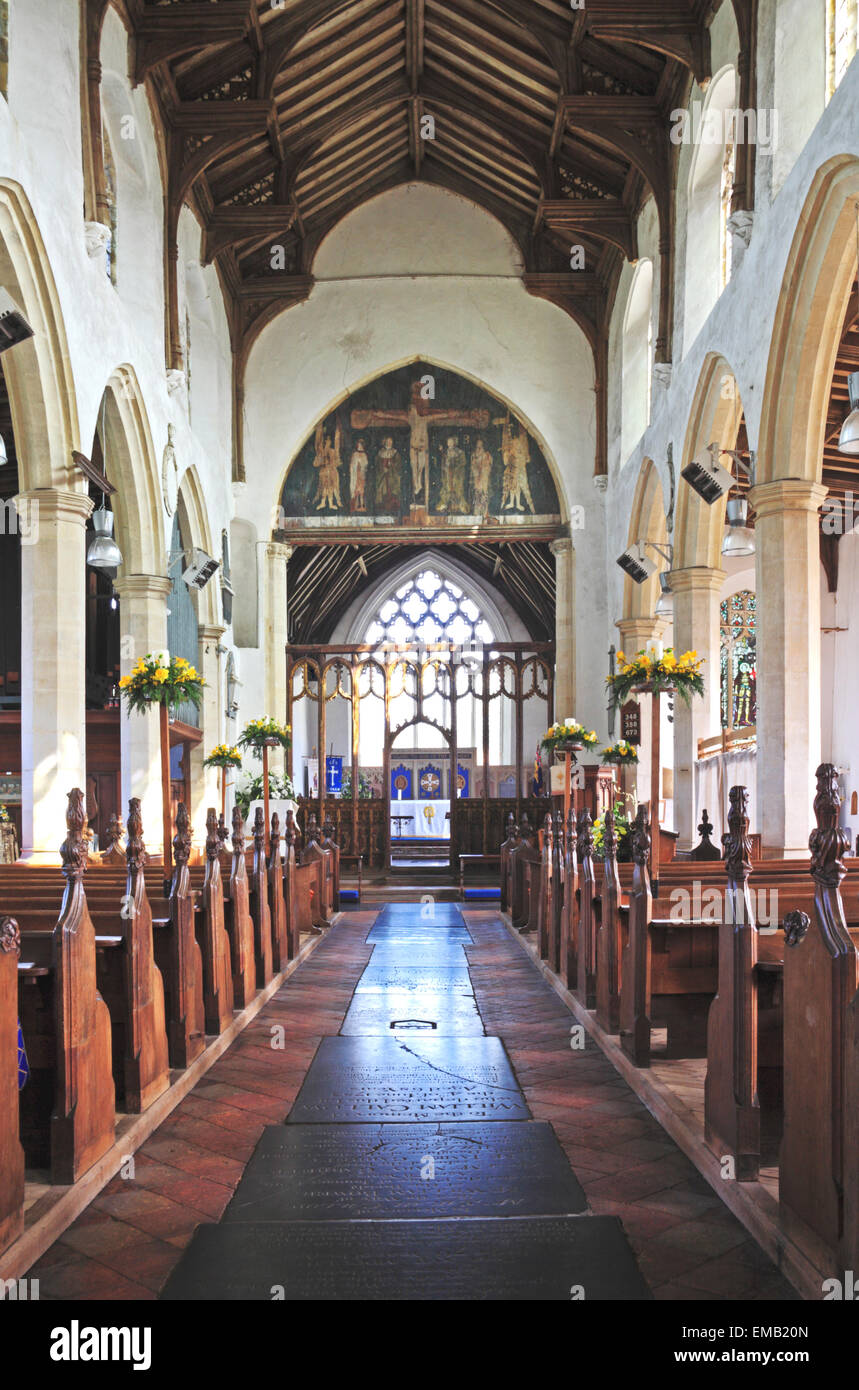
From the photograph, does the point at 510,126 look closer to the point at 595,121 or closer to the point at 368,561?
the point at 595,121

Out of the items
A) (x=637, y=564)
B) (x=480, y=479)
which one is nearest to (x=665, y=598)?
(x=637, y=564)

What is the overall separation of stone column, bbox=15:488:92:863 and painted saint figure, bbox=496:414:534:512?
314 inches

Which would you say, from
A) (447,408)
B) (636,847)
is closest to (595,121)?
(447,408)

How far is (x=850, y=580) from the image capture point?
15.1 meters

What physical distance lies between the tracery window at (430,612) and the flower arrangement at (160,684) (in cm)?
1366

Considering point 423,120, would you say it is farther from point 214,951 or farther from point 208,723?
point 214,951

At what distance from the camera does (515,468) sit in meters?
15.3

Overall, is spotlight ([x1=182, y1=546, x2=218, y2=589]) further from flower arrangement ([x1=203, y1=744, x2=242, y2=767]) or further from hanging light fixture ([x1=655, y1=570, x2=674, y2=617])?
hanging light fixture ([x1=655, y1=570, x2=674, y2=617])

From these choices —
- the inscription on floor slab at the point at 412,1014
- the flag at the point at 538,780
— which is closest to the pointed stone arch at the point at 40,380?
the inscription on floor slab at the point at 412,1014

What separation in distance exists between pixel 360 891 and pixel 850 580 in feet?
23.4

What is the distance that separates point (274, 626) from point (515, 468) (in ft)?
11.8

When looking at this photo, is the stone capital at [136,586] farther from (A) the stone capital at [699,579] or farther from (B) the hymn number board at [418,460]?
(B) the hymn number board at [418,460]
